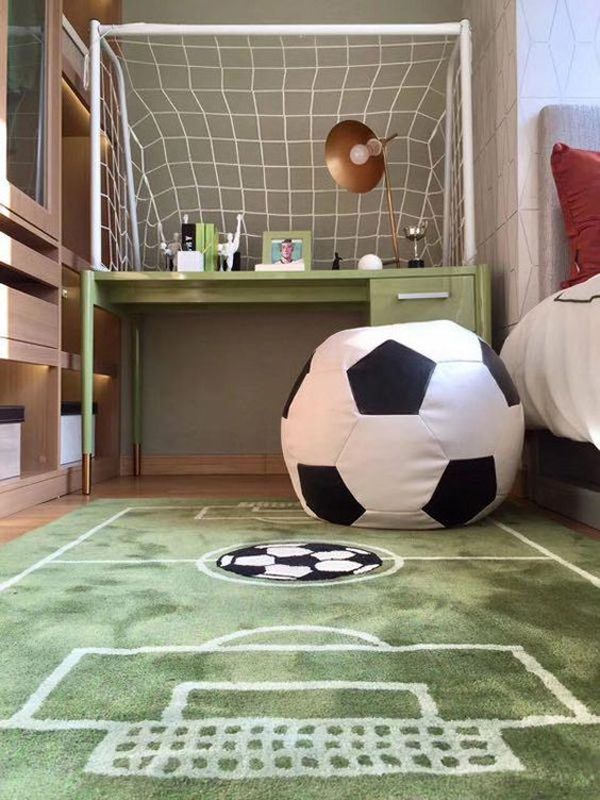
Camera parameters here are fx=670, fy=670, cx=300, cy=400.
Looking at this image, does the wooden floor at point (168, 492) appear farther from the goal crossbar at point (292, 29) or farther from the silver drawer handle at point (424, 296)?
the goal crossbar at point (292, 29)

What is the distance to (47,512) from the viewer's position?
1.72 meters

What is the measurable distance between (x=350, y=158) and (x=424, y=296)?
75cm

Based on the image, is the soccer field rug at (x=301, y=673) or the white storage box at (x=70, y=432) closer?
the soccer field rug at (x=301, y=673)

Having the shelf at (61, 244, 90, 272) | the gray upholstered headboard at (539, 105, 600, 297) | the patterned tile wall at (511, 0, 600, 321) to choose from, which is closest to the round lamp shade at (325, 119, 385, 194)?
the patterned tile wall at (511, 0, 600, 321)

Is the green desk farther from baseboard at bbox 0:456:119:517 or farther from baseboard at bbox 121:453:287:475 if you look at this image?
baseboard at bbox 121:453:287:475

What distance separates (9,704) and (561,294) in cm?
139

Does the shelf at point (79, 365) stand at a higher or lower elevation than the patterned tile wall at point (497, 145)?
lower

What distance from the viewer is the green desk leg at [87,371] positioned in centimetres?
210

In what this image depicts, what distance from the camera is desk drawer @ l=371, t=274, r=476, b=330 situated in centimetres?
211

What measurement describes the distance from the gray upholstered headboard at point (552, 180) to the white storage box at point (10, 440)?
1.51 meters

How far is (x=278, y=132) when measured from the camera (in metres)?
2.79

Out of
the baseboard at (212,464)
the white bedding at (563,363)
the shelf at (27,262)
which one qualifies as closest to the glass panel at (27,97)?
the shelf at (27,262)

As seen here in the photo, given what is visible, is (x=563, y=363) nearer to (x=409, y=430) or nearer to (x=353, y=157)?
(x=409, y=430)

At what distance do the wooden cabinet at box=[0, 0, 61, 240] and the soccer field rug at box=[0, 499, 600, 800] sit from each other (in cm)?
104
